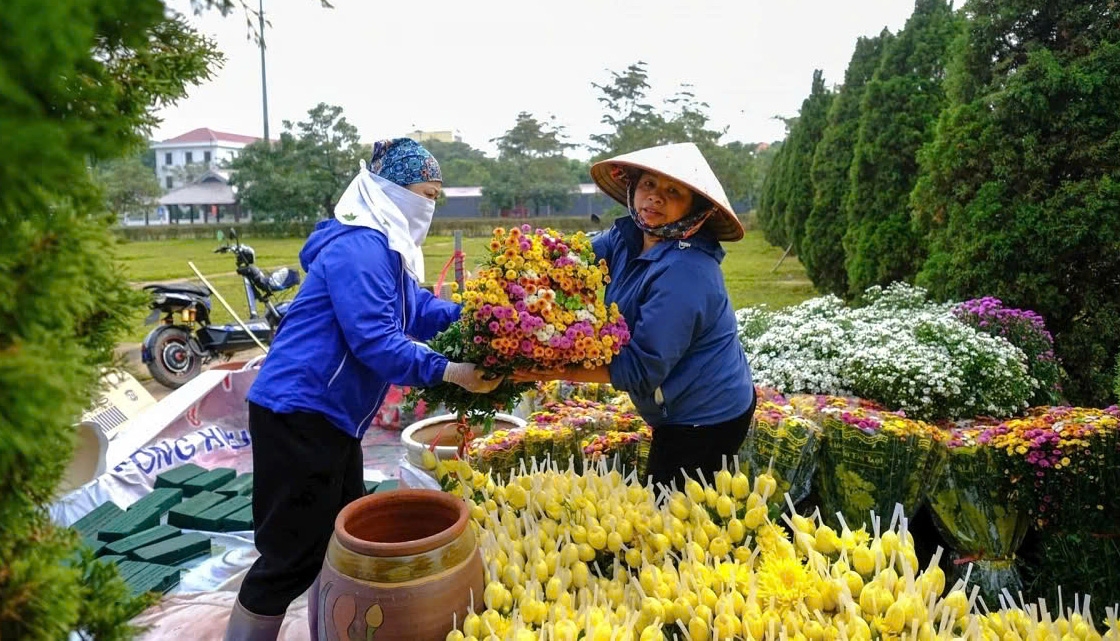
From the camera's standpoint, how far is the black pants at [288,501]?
233 centimetres

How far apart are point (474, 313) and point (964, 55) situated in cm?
563

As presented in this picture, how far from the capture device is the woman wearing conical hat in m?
2.29

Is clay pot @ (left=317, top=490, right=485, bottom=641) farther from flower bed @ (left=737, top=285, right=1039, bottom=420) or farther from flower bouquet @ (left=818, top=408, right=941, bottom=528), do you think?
flower bed @ (left=737, top=285, right=1039, bottom=420)

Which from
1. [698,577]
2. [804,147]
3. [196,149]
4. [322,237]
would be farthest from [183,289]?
[196,149]

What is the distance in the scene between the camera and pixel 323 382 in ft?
7.70

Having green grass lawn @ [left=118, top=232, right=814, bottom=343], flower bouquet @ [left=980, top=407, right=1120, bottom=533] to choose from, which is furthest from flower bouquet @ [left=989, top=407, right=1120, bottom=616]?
green grass lawn @ [left=118, top=232, right=814, bottom=343]

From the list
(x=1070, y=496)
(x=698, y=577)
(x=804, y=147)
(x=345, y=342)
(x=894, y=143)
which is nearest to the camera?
(x=698, y=577)

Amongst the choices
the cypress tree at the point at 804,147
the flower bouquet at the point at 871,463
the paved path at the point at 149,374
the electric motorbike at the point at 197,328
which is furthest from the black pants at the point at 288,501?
the cypress tree at the point at 804,147

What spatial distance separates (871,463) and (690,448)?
107 cm

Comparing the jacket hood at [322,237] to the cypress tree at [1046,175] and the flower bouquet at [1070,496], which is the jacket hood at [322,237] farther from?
the cypress tree at [1046,175]

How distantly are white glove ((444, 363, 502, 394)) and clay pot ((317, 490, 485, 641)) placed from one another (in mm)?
600

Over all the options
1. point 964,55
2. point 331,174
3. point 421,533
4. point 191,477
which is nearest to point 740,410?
point 421,533

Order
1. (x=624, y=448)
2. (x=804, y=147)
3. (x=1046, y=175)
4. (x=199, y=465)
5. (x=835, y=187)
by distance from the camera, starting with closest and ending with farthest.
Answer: (x=624, y=448) → (x=199, y=465) → (x=1046, y=175) → (x=835, y=187) → (x=804, y=147)

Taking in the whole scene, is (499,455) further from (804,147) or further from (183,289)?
(804,147)
